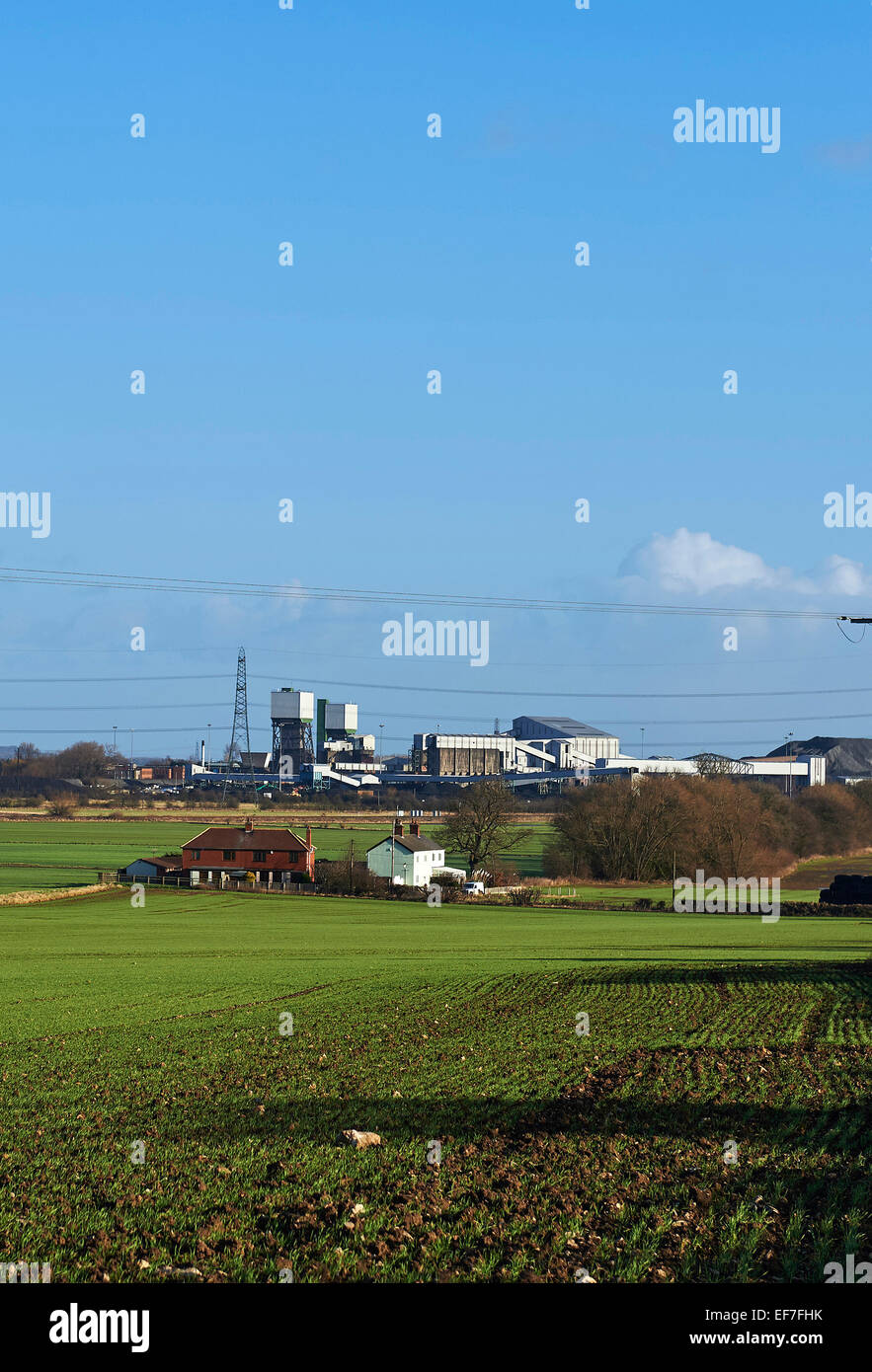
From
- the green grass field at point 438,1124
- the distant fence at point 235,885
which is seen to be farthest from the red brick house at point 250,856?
the green grass field at point 438,1124

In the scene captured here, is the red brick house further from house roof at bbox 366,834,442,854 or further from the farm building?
house roof at bbox 366,834,442,854

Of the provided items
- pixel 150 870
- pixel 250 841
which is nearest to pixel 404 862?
pixel 250 841

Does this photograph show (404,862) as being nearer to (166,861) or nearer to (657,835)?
(166,861)

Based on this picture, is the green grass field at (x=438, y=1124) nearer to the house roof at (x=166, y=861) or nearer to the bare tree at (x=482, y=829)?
the house roof at (x=166, y=861)

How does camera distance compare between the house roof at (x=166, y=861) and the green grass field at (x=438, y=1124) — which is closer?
the green grass field at (x=438, y=1124)
